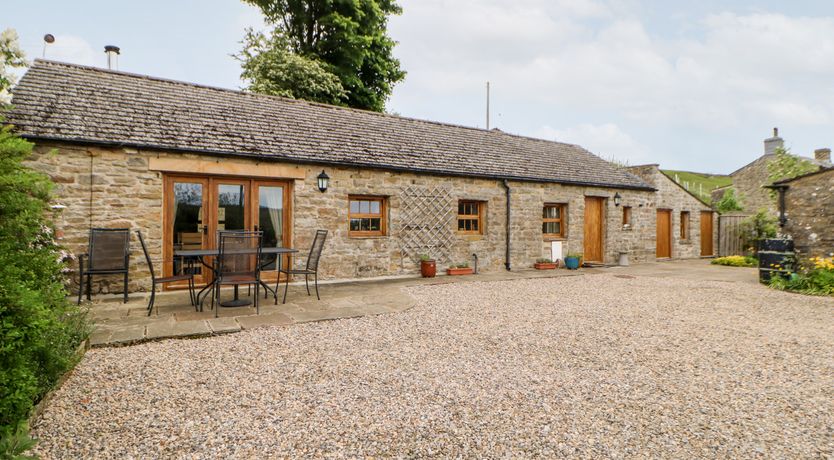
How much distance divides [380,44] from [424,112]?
76.5 feet

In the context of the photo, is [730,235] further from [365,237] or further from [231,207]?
[231,207]

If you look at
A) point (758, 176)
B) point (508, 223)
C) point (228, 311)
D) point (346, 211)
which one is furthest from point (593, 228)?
point (758, 176)

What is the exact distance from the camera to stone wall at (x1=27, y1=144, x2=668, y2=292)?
21.7ft

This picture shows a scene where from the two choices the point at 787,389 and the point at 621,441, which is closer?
the point at 621,441

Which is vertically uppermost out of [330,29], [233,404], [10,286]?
[330,29]

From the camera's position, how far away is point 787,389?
3100 mm

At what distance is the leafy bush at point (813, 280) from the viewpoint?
7.66 m

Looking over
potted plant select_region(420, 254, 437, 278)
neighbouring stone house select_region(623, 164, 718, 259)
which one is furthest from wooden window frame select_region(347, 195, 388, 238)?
neighbouring stone house select_region(623, 164, 718, 259)

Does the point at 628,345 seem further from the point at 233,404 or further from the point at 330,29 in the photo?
the point at 330,29

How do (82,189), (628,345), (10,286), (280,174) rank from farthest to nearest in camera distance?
(280,174), (82,189), (628,345), (10,286)

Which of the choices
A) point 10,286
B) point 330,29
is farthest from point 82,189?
point 330,29

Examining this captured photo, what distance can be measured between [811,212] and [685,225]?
8041 mm

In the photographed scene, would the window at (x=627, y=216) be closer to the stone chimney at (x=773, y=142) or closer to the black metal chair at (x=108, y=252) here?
the stone chimney at (x=773, y=142)

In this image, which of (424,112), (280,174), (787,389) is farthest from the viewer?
(424,112)
